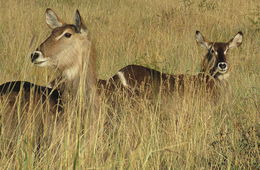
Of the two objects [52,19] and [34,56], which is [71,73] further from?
[52,19]

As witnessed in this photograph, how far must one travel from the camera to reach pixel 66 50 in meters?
5.45

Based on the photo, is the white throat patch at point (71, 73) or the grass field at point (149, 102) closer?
the grass field at point (149, 102)

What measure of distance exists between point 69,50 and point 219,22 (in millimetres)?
6190

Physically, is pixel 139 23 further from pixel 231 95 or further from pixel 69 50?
pixel 69 50

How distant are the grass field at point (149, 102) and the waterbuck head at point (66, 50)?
0.21 m

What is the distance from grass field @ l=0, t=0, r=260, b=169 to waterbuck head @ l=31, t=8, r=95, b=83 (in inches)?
8.3

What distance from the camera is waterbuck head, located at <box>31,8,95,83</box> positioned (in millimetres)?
5328

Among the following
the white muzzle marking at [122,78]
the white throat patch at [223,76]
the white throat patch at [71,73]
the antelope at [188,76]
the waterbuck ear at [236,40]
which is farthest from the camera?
the waterbuck ear at [236,40]

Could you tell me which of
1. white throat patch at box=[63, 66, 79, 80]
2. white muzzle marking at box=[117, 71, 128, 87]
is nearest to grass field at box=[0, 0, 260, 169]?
white throat patch at box=[63, 66, 79, 80]

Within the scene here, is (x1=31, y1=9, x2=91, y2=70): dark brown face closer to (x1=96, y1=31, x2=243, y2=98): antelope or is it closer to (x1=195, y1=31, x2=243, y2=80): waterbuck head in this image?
(x1=96, y1=31, x2=243, y2=98): antelope

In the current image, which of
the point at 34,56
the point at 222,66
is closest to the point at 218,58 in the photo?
the point at 222,66

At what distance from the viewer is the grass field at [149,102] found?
3.62 m

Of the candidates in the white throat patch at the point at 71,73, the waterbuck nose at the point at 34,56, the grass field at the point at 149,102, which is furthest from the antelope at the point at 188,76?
the waterbuck nose at the point at 34,56

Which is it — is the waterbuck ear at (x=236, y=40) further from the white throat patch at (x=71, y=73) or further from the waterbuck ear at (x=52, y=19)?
the white throat patch at (x=71, y=73)
